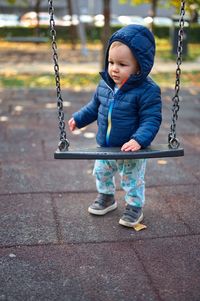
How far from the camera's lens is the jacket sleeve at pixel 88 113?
3033mm

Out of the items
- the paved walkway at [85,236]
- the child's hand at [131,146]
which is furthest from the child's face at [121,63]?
the paved walkway at [85,236]

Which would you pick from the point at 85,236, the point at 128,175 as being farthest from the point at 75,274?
the point at 128,175

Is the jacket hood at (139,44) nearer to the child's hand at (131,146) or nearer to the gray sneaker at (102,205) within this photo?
the child's hand at (131,146)

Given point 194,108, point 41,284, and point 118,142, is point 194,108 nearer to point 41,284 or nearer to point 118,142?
point 118,142

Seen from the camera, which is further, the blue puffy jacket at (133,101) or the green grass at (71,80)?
the green grass at (71,80)

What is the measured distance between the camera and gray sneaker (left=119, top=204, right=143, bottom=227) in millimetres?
3074

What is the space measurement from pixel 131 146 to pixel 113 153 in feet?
0.41

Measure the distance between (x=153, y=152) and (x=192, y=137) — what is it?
2786 millimetres

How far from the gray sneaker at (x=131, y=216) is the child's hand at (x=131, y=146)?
1.97ft

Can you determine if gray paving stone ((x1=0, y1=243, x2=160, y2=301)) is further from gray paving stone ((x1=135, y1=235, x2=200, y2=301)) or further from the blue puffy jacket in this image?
the blue puffy jacket

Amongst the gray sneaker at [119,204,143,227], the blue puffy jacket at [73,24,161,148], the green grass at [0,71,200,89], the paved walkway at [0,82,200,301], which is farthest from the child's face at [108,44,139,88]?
the green grass at [0,71,200,89]

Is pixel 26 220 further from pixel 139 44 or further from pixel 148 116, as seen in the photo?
pixel 139 44

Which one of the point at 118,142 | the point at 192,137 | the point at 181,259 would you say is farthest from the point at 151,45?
the point at 192,137

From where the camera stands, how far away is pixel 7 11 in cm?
3559
